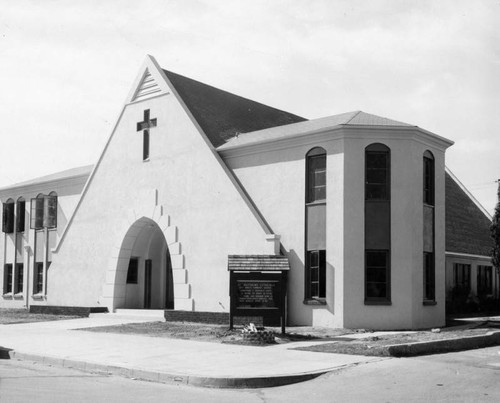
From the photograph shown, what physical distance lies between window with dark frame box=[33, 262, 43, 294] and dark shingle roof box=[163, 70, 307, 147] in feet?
43.2

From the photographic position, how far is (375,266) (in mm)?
23422

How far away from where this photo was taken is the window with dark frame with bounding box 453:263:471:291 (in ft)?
107

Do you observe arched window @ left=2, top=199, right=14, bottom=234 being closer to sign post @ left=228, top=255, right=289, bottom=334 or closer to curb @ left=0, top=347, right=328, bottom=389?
sign post @ left=228, top=255, right=289, bottom=334

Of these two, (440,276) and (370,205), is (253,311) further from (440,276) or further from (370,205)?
(440,276)

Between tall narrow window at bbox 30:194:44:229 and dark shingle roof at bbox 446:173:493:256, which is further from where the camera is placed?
tall narrow window at bbox 30:194:44:229

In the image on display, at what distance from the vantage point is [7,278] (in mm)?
39531

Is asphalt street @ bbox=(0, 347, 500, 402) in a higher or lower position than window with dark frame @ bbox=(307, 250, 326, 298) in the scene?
lower

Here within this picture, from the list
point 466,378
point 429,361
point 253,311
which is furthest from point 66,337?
point 466,378

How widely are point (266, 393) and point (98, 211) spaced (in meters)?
21.8

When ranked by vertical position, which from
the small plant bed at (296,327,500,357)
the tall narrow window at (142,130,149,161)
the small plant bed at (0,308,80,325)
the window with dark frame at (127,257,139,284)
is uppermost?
the tall narrow window at (142,130,149,161)

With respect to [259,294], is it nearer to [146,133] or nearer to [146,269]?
[146,269]

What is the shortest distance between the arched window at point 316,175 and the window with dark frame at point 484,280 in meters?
14.0

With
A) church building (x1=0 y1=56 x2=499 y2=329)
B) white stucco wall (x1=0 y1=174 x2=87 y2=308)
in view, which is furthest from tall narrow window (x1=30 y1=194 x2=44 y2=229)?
white stucco wall (x1=0 y1=174 x2=87 y2=308)

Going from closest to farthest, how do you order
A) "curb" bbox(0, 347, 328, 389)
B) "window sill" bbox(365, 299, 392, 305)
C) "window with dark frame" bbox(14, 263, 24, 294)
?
"curb" bbox(0, 347, 328, 389) → "window sill" bbox(365, 299, 392, 305) → "window with dark frame" bbox(14, 263, 24, 294)
